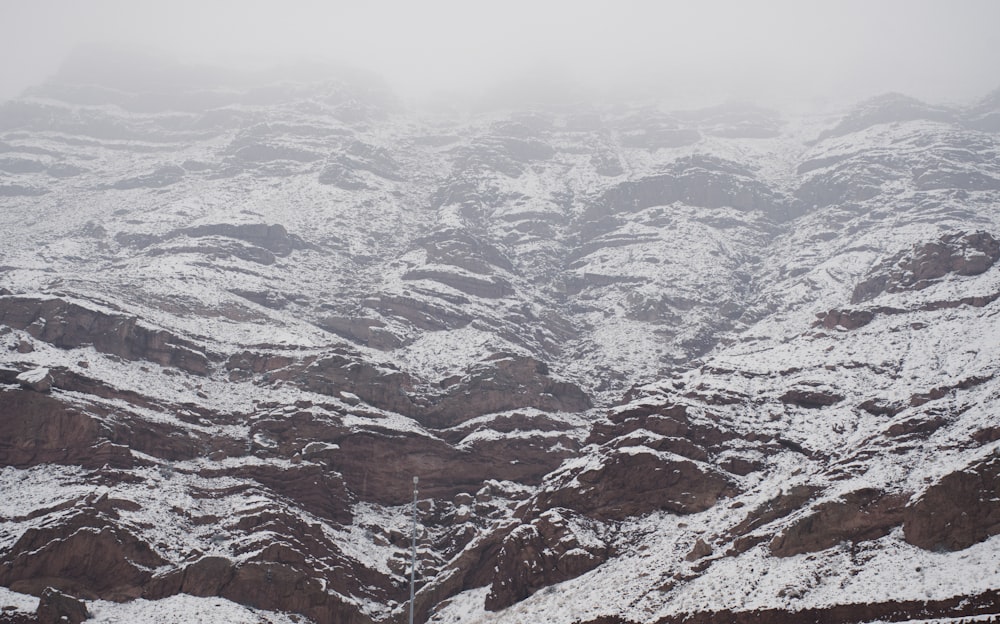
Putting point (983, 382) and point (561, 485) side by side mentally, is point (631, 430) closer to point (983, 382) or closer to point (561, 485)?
point (561, 485)

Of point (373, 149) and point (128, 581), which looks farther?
point (373, 149)

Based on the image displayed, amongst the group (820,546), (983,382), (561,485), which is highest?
(983,382)

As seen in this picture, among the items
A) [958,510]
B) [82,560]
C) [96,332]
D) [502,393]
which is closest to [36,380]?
[96,332]

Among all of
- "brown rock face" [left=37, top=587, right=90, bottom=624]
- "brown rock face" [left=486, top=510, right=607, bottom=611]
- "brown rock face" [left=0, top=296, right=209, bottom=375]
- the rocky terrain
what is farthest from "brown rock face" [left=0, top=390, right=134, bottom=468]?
"brown rock face" [left=486, top=510, right=607, bottom=611]

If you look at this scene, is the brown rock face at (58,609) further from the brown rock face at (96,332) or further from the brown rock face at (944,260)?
the brown rock face at (944,260)

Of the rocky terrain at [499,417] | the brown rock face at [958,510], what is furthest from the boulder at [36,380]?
the brown rock face at [958,510]

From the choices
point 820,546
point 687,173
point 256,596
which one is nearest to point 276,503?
point 256,596
